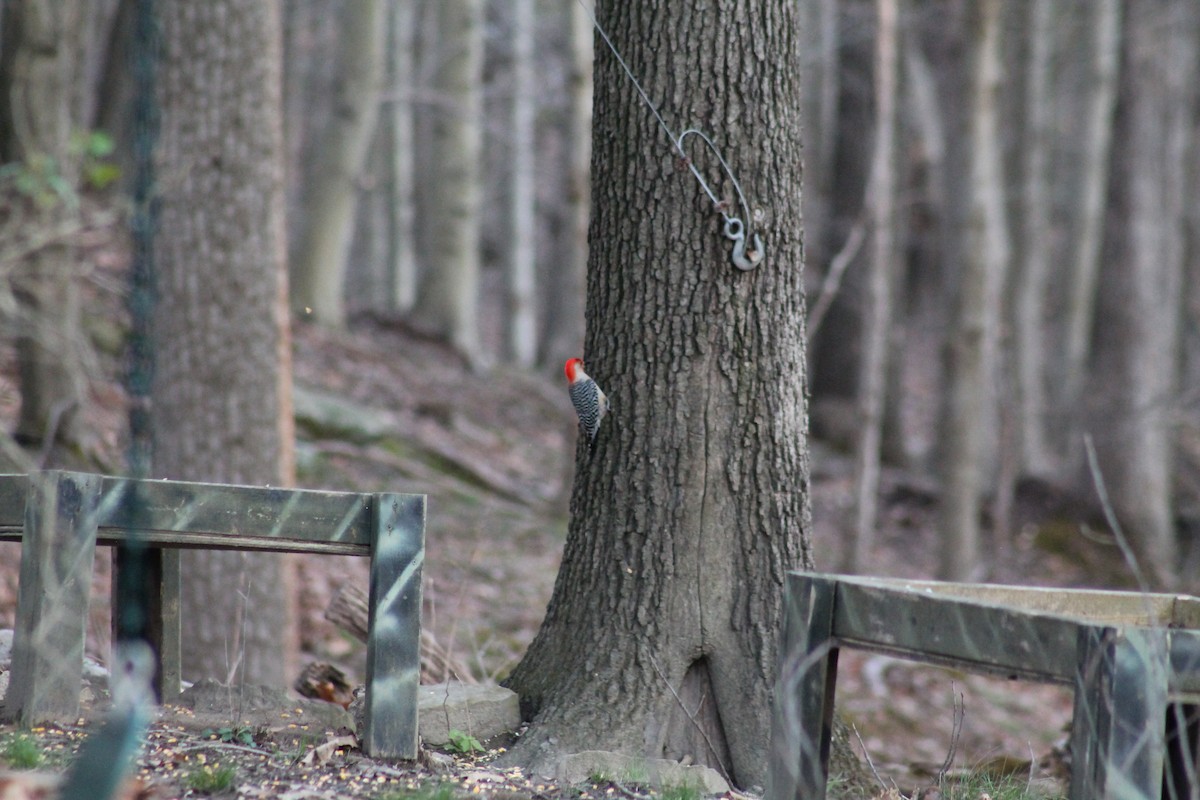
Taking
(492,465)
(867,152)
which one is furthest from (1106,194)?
(492,465)

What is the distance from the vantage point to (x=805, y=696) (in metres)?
3.16

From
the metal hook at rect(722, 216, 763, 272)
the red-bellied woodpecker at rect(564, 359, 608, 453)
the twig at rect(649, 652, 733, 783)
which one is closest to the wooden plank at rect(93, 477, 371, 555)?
the red-bellied woodpecker at rect(564, 359, 608, 453)

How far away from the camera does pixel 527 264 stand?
63.3ft

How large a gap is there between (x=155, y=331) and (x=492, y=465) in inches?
243

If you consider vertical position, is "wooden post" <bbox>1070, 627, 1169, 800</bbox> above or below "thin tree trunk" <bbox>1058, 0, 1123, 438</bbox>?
below

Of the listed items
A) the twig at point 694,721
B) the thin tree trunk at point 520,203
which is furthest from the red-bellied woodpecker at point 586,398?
the thin tree trunk at point 520,203

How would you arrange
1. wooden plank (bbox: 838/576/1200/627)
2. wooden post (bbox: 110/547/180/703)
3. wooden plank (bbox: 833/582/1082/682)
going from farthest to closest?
wooden post (bbox: 110/547/180/703)
wooden plank (bbox: 838/576/1200/627)
wooden plank (bbox: 833/582/1082/682)

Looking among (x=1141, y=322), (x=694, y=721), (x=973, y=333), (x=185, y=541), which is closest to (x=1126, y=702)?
(x=694, y=721)

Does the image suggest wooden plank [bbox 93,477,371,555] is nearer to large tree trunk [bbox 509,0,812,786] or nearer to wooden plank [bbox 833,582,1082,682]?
large tree trunk [bbox 509,0,812,786]

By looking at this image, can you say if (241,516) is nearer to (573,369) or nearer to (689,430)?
(573,369)

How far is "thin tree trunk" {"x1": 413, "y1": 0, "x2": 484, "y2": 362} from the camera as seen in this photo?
17062 mm

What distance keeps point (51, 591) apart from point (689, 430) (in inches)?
82.3

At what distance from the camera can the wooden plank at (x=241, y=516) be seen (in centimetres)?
370

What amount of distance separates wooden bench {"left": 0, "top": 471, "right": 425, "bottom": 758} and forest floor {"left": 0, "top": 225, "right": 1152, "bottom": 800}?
152 millimetres
